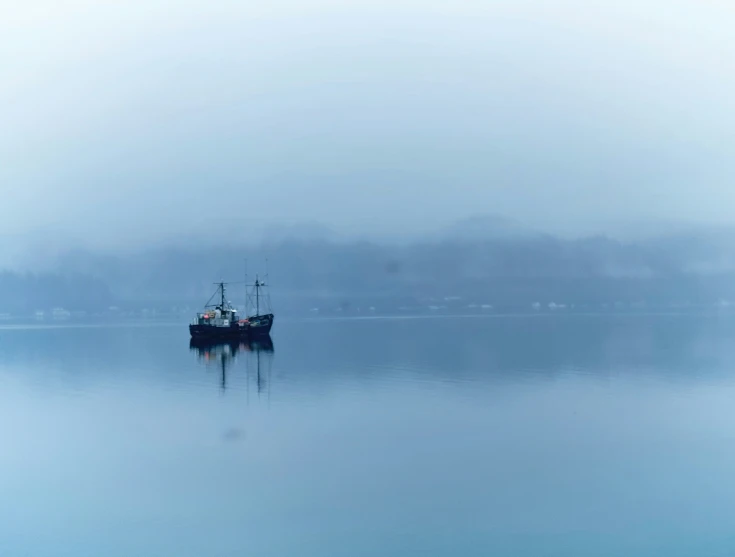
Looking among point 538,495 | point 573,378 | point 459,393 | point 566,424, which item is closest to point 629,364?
point 573,378

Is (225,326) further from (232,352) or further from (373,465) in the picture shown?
(373,465)

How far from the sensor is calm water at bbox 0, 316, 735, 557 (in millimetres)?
17781

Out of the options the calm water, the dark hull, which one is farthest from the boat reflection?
the calm water

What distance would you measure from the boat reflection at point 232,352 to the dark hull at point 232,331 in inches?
24.8

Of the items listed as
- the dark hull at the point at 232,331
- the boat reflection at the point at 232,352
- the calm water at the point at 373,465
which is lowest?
the calm water at the point at 373,465

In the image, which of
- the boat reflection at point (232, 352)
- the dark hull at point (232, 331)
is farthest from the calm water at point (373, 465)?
the dark hull at point (232, 331)

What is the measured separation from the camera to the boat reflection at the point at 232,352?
54775mm

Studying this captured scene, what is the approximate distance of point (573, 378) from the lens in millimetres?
46969

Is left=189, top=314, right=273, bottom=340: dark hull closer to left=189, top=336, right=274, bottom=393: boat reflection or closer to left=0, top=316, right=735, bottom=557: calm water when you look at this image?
left=189, top=336, right=274, bottom=393: boat reflection

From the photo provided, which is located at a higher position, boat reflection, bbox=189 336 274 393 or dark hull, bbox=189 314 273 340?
dark hull, bbox=189 314 273 340

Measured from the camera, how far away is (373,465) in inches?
960

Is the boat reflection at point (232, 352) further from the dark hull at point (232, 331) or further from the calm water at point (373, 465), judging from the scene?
the calm water at point (373, 465)

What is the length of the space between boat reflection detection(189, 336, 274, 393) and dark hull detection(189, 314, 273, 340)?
0.63 metres

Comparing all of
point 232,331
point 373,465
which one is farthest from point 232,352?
point 373,465
